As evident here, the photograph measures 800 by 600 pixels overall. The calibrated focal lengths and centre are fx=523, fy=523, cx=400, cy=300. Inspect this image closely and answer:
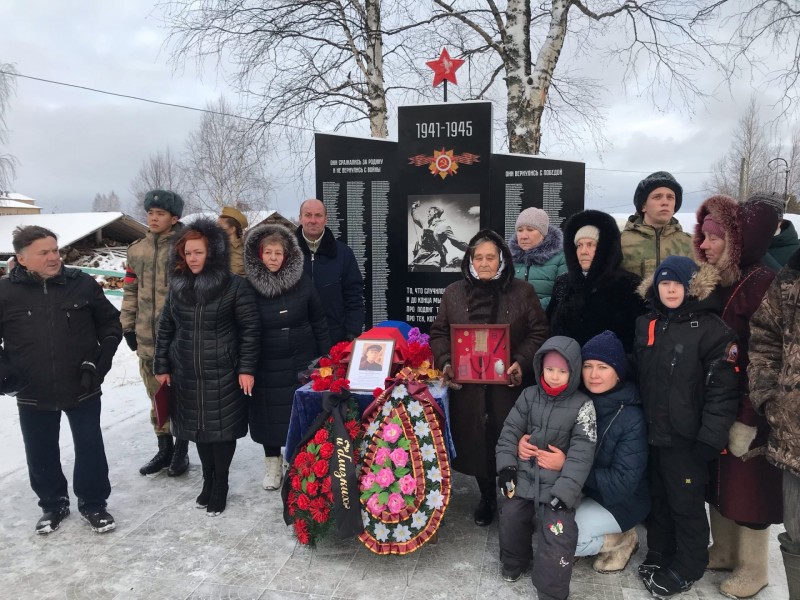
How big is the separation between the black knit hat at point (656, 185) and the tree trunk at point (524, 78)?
3766 millimetres

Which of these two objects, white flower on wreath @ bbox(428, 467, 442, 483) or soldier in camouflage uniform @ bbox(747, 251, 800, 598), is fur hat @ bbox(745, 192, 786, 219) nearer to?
soldier in camouflage uniform @ bbox(747, 251, 800, 598)

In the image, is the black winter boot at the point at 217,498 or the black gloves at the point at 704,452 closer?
the black gloves at the point at 704,452

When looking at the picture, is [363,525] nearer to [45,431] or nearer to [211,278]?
[211,278]

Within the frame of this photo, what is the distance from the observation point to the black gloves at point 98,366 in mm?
3520

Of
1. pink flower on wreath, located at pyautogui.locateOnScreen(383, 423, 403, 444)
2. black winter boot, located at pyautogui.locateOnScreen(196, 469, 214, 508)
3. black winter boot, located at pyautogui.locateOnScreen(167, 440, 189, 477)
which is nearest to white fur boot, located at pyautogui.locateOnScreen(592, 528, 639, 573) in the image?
pink flower on wreath, located at pyautogui.locateOnScreen(383, 423, 403, 444)

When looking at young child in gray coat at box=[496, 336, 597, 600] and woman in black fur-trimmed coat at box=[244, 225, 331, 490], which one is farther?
woman in black fur-trimmed coat at box=[244, 225, 331, 490]

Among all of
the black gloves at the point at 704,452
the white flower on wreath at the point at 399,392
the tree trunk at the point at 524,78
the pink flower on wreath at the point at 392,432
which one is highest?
the tree trunk at the point at 524,78

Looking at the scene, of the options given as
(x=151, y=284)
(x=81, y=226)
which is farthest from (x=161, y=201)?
(x=81, y=226)

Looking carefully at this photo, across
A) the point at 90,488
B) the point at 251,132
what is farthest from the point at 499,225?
the point at 251,132

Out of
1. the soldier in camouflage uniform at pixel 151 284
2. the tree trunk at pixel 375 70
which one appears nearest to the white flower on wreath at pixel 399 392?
the soldier in camouflage uniform at pixel 151 284

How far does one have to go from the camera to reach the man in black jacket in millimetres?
3436

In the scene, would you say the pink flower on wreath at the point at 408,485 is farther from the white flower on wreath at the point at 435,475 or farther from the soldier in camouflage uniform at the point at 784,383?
the soldier in camouflage uniform at the point at 784,383

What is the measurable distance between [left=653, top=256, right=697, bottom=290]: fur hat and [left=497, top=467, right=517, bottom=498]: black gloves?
4.43ft

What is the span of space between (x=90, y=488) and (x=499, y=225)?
3.97 meters
